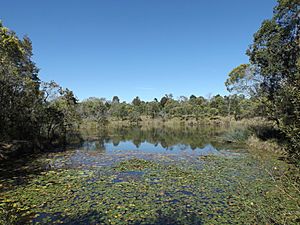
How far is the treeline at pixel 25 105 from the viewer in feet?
36.4

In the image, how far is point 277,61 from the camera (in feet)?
41.8

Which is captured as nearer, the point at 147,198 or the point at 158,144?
the point at 147,198

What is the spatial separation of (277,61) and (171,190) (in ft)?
34.5

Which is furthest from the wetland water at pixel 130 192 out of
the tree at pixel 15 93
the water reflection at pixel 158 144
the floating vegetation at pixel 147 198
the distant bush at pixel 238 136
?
the distant bush at pixel 238 136

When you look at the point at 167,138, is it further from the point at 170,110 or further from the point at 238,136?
the point at 170,110

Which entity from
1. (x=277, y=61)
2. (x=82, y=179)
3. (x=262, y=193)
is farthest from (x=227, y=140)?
(x=82, y=179)

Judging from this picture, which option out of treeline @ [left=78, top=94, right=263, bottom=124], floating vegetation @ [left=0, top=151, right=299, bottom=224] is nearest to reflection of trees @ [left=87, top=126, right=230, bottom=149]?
floating vegetation @ [left=0, top=151, right=299, bottom=224]

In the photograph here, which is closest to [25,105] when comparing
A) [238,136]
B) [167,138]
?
[167,138]

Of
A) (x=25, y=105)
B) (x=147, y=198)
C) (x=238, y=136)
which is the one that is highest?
(x=25, y=105)

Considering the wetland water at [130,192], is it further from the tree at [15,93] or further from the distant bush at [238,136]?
the distant bush at [238,136]

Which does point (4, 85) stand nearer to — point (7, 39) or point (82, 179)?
point (7, 39)

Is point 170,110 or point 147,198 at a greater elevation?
point 170,110

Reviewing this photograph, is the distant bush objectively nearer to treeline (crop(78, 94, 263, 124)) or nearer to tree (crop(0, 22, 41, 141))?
tree (crop(0, 22, 41, 141))

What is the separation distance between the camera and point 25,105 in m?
13.9
